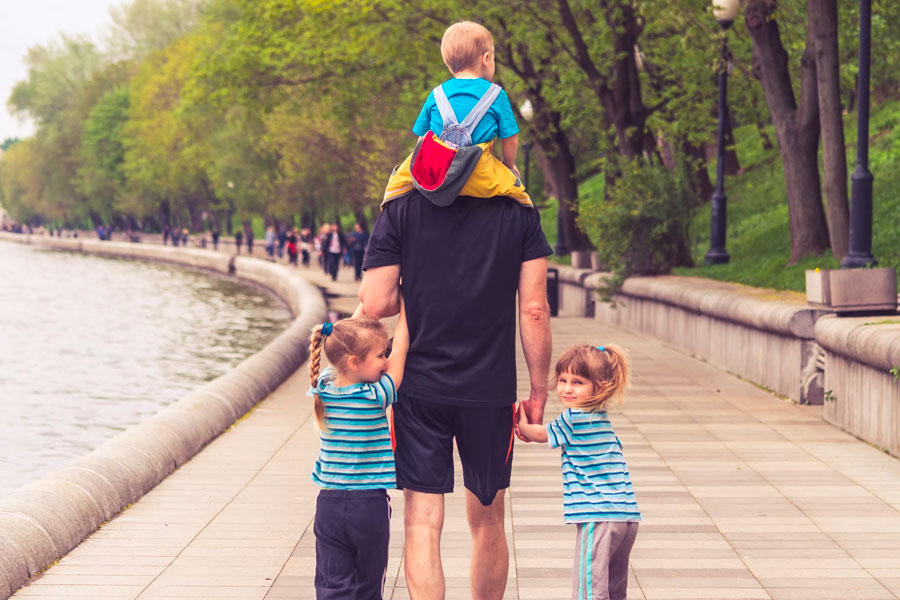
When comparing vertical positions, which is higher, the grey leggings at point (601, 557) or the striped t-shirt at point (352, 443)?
the striped t-shirt at point (352, 443)

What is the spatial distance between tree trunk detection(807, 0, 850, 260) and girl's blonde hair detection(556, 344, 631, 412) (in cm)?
1054

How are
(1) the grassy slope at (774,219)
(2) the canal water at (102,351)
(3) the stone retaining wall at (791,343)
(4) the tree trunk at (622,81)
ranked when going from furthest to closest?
(4) the tree trunk at (622,81) → (1) the grassy slope at (774,219) → (2) the canal water at (102,351) → (3) the stone retaining wall at (791,343)

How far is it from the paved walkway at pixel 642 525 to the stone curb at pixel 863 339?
645 mm

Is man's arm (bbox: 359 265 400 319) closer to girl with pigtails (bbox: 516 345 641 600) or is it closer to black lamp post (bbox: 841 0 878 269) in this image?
girl with pigtails (bbox: 516 345 641 600)

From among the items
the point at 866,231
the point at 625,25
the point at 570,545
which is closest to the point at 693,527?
the point at 570,545

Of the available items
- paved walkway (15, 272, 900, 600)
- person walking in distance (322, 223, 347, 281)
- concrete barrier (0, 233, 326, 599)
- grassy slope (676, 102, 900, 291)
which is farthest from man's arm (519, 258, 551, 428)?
person walking in distance (322, 223, 347, 281)

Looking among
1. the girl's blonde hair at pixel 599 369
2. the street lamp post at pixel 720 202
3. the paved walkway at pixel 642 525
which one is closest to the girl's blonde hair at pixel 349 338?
the girl's blonde hair at pixel 599 369

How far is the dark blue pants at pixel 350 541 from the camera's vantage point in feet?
14.0

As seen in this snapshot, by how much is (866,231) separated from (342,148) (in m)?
42.3

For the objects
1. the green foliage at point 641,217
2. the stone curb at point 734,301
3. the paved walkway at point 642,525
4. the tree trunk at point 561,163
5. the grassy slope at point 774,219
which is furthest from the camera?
the tree trunk at point 561,163

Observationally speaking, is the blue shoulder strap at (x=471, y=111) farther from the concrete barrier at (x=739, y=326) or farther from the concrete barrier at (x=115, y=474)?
the concrete barrier at (x=739, y=326)

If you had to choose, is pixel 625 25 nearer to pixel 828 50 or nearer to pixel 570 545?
pixel 828 50

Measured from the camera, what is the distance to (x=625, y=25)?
22.7 m

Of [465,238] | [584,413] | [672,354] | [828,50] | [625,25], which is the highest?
[625,25]
